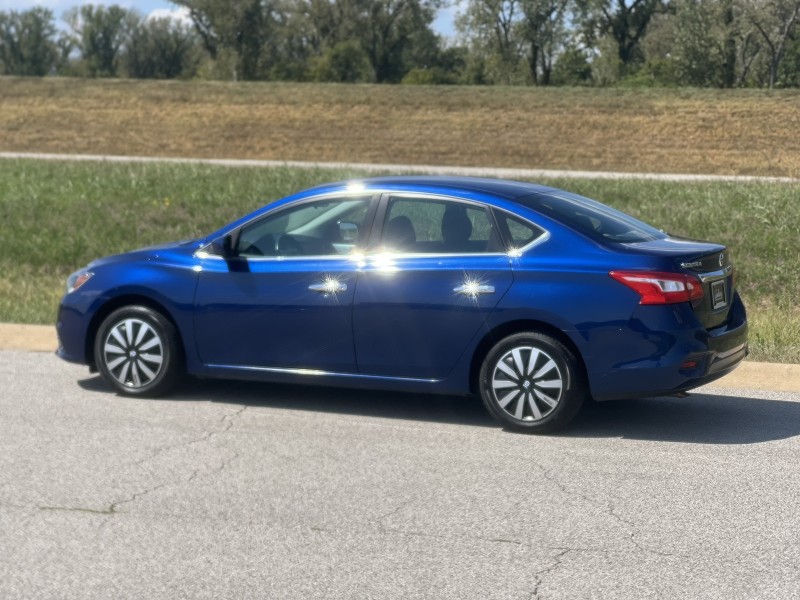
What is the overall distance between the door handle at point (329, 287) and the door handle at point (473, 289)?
76 cm

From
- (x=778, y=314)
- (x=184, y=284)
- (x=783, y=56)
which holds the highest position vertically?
(x=783, y=56)

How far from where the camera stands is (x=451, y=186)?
8.05 m

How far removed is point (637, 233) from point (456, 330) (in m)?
1.36

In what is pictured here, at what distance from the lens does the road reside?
5078 millimetres

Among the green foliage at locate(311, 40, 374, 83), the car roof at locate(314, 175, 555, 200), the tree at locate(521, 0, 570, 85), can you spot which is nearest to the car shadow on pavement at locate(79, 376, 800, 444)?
the car roof at locate(314, 175, 555, 200)

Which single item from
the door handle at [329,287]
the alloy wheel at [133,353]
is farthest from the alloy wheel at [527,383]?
the alloy wheel at [133,353]

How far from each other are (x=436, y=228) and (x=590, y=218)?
974 mm

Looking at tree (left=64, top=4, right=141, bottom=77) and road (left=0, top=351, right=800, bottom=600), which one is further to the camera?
tree (left=64, top=4, right=141, bottom=77)

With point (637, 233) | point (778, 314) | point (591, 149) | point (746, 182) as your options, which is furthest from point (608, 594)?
point (591, 149)

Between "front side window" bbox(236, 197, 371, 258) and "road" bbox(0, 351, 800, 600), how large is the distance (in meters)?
1.08

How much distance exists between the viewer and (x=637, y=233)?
26.1 feet

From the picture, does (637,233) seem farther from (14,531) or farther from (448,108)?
(448,108)

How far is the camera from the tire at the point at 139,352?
27.8 feet

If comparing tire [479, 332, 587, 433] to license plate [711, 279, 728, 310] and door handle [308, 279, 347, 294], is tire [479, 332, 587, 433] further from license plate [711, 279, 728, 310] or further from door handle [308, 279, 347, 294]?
door handle [308, 279, 347, 294]
